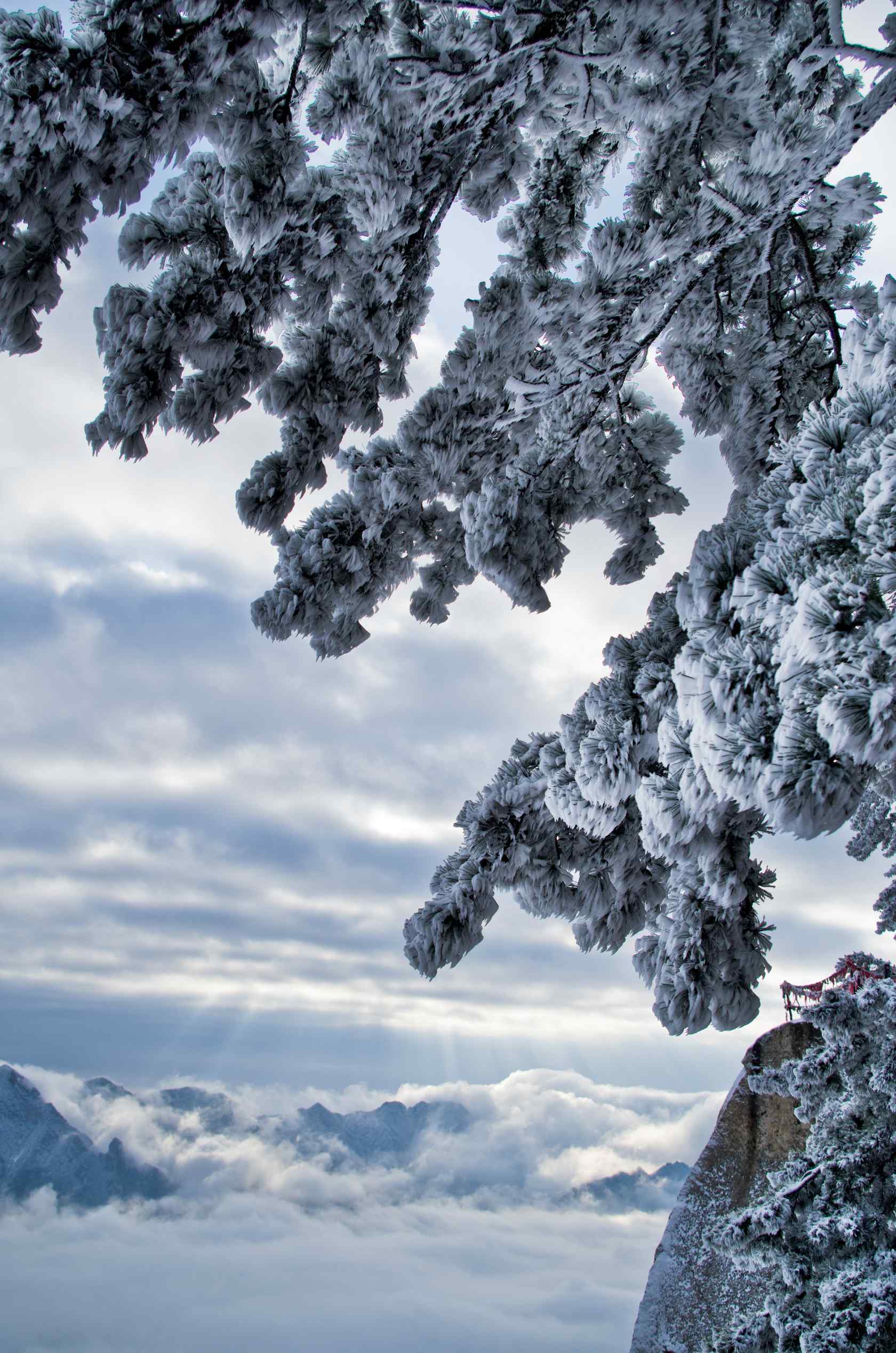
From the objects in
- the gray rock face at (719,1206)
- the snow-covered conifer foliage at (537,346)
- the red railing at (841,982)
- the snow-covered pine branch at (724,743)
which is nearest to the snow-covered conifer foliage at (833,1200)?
the red railing at (841,982)

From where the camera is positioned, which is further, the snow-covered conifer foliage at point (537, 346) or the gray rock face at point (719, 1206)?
the gray rock face at point (719, 1206)

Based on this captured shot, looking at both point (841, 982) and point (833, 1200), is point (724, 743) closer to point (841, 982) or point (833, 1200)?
point (833, 1200)

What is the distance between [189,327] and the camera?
3105mm

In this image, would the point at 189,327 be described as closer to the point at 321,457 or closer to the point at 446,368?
the point at 321,457

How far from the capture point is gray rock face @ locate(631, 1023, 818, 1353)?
32.5ft

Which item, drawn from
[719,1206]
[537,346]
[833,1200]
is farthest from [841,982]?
[537,346]

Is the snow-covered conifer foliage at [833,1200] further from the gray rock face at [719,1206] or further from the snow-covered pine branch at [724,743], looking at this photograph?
the gray rock face at [719,1206]

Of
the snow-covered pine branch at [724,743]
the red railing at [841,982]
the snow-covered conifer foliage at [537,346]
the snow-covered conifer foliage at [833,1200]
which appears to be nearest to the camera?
the snow-covered pine branch at [724,743]

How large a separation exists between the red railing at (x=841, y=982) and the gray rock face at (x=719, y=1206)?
0.92 metres

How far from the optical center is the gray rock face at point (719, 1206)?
9.91 m

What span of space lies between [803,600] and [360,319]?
102 inches

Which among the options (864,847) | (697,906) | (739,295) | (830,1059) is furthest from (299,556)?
(864,847)

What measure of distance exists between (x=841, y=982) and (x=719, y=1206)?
14.4ft

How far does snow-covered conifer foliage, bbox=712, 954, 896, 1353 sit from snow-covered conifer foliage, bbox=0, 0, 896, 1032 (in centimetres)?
310
